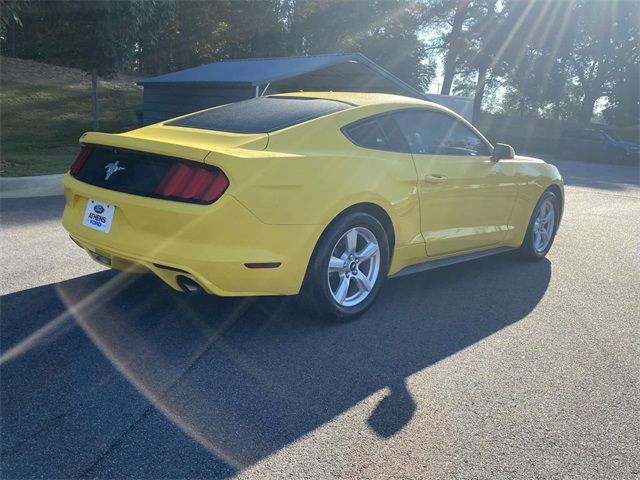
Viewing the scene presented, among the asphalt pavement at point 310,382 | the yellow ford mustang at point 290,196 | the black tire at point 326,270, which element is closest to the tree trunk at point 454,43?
the yellow ford mustang at point 290,196

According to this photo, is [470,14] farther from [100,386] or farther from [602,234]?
[100,386]

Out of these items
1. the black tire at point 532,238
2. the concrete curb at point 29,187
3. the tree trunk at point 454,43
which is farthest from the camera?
the tree trunk at point 454,43

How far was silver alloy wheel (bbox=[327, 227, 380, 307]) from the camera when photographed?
393cm

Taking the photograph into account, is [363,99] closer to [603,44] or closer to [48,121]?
[48,121]

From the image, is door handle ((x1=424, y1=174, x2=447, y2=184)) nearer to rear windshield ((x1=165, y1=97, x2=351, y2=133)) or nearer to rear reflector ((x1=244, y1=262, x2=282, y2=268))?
rear windshield ((x1=165, y1=97, x2=351, y2=133))

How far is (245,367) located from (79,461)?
3.56 ft

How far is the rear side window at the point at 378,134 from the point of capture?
4.12 metres

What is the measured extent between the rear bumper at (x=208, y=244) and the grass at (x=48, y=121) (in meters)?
7.61

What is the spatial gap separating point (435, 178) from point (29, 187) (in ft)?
23.1

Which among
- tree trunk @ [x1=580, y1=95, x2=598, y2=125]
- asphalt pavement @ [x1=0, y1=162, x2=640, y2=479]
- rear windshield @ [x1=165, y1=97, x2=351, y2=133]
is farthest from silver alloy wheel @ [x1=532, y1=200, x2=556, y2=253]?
Answer: tree trunk @ [x1=580, y1=95, x2=598, y2=125]

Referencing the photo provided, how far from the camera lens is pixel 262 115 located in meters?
4.24

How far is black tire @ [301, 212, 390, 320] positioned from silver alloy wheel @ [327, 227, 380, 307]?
34 mm

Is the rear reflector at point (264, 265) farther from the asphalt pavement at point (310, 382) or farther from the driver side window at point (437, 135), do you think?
the driver side window at point (437, 135)

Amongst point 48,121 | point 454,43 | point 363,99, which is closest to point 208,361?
point 363,99
